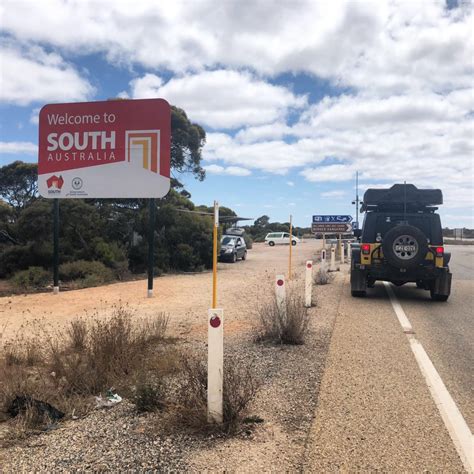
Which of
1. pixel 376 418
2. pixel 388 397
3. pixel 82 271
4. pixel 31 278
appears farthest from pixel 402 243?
pixel 31 278

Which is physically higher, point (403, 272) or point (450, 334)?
point (403, 272)

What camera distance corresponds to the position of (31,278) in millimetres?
17156

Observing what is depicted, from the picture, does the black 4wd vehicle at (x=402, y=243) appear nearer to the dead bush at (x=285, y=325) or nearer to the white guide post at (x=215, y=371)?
the dead bush at (x=285, y=325)

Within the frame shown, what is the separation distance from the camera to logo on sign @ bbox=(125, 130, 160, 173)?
14.0 m

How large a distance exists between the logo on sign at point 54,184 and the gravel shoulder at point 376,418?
412 inches

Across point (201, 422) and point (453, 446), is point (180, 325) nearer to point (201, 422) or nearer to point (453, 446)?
point (201, 422)

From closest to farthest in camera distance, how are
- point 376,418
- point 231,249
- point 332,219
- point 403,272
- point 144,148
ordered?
point 376,418
point 403,272
point 144,148
point 332,219
point 231,249

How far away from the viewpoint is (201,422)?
397cm

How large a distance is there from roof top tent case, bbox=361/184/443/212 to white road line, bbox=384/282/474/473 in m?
6.51

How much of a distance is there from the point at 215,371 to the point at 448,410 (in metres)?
2.34

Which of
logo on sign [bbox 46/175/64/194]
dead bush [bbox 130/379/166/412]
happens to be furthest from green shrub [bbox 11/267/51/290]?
dead bush [bbox 130/379/166/412]

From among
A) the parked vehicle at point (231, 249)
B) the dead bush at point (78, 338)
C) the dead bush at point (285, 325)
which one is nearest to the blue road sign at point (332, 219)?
the parked vehicle at point (231, 249)

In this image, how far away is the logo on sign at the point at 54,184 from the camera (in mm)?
14586

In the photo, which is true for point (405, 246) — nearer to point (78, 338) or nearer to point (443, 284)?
point (443, 284)
